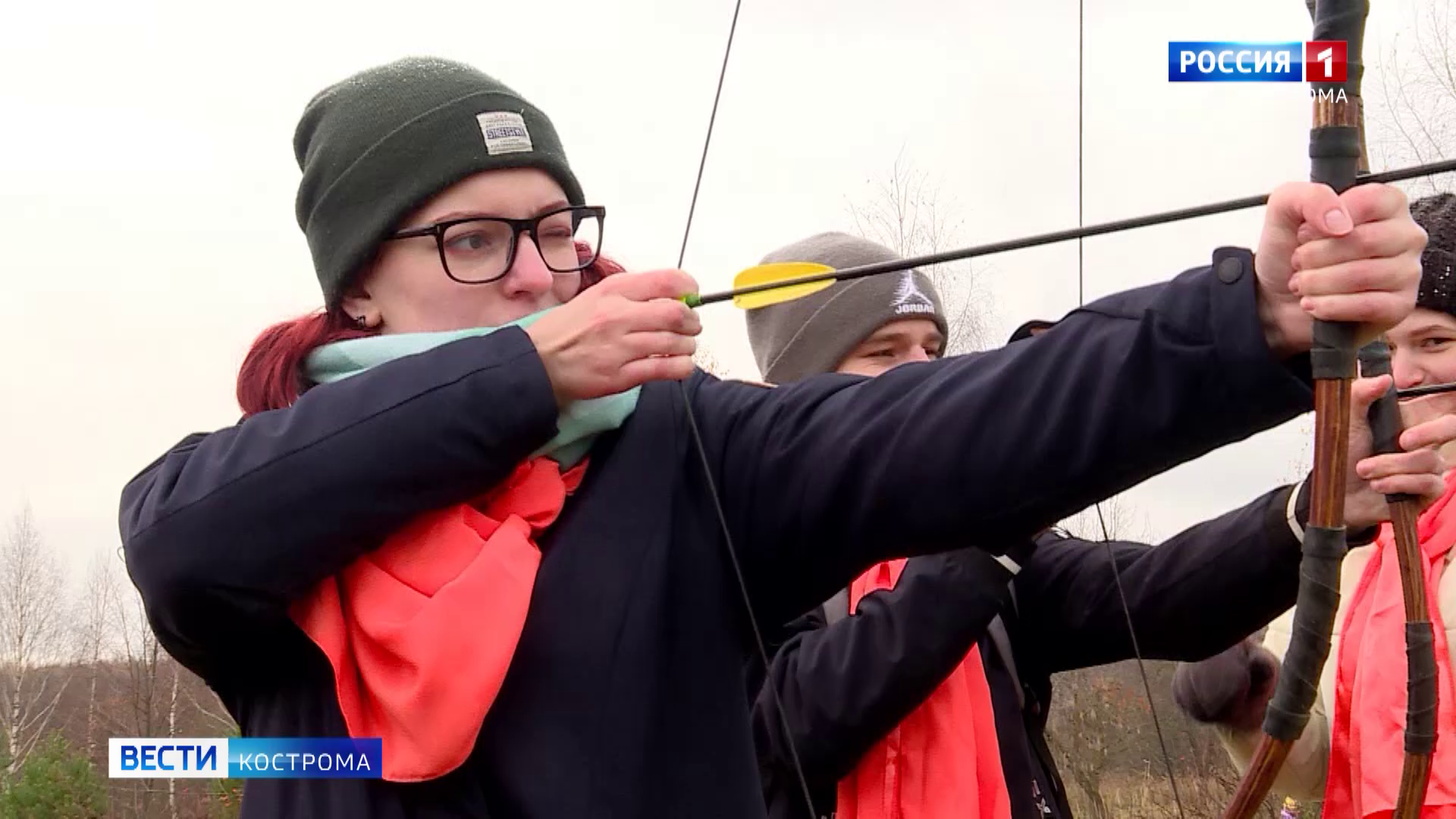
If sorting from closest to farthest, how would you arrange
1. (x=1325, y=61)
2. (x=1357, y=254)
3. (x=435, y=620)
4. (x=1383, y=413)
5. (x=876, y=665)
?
(x=1357, y=254), (x=1325, y=61), (x=435, y=620), (x=1383, y=413), (x=876, y=665)

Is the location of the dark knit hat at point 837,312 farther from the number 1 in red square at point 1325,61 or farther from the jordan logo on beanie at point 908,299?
the number 1 in red square at point 1325,61

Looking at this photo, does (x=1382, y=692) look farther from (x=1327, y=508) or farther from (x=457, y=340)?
(x=457, y=340)

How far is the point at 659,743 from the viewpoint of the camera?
109 centimetres

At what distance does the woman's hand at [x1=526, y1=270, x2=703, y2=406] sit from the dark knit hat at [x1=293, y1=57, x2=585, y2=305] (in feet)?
0.84

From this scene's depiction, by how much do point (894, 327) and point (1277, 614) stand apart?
2.04 ft

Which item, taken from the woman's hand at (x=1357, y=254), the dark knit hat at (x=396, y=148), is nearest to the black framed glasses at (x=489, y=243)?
the dark knit hat at (x=396, y=148)

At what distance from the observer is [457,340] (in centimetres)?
115

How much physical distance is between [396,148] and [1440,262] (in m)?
1.30

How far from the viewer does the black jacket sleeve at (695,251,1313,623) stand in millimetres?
899

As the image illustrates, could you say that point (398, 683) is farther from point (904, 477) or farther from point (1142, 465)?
point (1142, 465)

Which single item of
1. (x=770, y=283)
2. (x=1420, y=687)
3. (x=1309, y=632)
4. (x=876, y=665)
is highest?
(x=770, y=283)

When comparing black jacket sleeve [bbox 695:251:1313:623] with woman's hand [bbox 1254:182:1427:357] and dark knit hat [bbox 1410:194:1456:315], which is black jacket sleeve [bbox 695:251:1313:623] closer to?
woman's hand [bbox 1254:182:1427:357]

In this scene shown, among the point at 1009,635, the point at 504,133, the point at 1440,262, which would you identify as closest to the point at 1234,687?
the point at 1009,635

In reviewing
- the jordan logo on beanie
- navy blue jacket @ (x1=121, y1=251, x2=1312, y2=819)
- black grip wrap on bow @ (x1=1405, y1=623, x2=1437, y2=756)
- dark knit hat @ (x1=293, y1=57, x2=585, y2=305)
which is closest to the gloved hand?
black grip wrap on bow @ (x1=1405, y1=623, x2=1437, y2=756)
